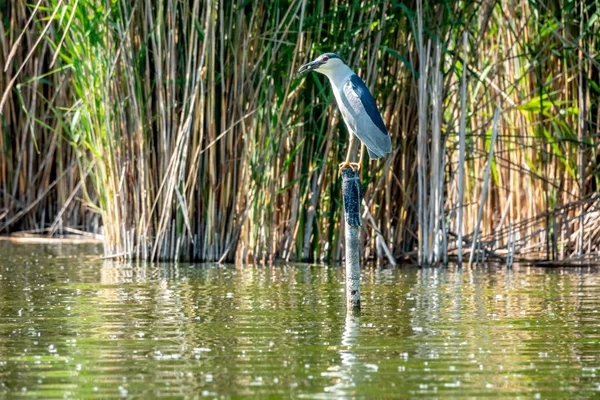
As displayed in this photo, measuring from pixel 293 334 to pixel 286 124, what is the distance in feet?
11.0

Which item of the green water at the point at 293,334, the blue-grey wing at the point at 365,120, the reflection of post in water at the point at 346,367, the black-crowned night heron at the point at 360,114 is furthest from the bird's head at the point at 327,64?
the reflection of post in water at the point at 346,367

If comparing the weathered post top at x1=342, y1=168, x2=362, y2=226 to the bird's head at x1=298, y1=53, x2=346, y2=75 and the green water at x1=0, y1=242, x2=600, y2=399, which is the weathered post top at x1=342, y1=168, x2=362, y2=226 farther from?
the bird's head at x1=298, y1=53, x2=346, y2=75

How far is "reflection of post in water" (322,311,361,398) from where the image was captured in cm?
384

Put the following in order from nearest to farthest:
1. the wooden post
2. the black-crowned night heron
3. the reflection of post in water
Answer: the reflection of post in water, the wooden post, the black-crowned night heron

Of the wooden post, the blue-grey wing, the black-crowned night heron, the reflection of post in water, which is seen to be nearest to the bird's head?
the black-crowned night heron

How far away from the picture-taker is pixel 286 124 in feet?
27.2

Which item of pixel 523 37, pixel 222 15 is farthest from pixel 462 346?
pixel 523 37

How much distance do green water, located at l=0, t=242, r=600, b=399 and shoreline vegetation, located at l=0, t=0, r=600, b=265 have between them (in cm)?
60

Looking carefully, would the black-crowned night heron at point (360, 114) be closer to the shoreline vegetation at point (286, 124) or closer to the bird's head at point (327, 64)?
the bird's head at point (327, 64)

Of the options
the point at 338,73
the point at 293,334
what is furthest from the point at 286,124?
the point at 293,334

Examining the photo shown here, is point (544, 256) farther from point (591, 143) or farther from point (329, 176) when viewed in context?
point (329, 176)

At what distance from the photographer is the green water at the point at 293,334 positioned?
395 centimetres

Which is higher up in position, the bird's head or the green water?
the bird's head

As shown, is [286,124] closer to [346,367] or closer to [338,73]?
[338,73]
